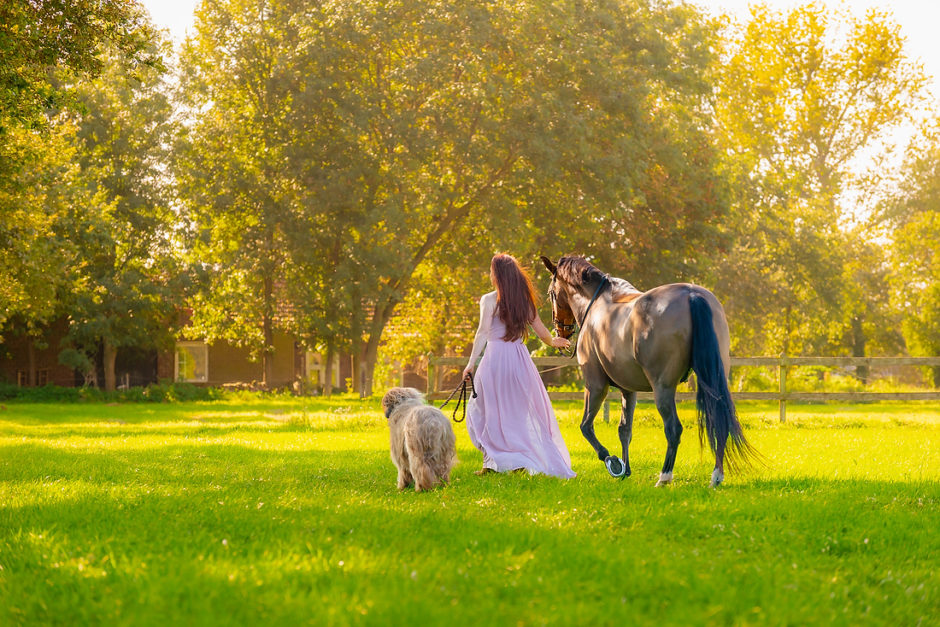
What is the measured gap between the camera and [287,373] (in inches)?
1880

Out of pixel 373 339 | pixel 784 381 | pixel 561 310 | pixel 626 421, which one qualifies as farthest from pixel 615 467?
pixel 373 339

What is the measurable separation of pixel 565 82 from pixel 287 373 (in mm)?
24259

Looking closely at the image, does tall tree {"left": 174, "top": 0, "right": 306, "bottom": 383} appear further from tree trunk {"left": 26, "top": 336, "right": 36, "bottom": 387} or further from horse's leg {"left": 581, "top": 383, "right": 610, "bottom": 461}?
horse's leg {"left": 581, "top": 383, "right": 610, "bottom": 461}

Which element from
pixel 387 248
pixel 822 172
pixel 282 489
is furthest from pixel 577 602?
pixel 822 172

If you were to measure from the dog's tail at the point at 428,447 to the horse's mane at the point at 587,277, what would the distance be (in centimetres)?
249

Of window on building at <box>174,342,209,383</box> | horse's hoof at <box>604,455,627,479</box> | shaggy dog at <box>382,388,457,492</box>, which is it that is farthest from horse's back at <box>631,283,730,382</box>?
window on building at <box>174,342,209,383</box>

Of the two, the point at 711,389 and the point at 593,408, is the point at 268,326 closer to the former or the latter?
the point at 593,408

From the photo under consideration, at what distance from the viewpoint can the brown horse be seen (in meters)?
8.82

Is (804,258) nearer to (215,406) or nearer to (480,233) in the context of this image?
(480,233)

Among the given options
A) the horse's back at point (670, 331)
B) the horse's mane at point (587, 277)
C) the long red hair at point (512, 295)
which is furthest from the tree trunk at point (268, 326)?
the horse's back at point (670, 331)

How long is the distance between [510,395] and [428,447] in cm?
169

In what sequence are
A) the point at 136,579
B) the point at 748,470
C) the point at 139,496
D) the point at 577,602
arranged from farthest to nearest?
the point at 748,470 < the point at 139,496 < the point at 136,579 < the point at 577,602

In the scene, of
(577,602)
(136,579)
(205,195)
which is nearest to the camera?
(577,602)

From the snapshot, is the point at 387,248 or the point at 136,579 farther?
the point at 387,248
